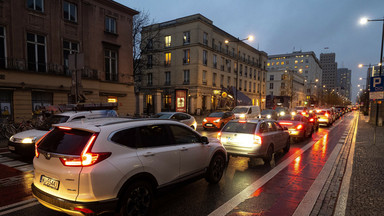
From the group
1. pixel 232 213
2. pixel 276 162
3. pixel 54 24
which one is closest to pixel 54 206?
pixel 232 213

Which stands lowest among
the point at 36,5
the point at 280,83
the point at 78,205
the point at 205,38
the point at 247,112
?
the point at 78,205

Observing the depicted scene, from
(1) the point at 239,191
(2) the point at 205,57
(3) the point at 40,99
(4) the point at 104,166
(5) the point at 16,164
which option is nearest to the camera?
(4) the point at 104,166

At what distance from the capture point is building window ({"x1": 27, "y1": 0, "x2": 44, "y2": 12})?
55.7 feet

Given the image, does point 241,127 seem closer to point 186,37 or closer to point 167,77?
point 186,37

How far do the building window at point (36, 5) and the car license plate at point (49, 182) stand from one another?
62.7ft

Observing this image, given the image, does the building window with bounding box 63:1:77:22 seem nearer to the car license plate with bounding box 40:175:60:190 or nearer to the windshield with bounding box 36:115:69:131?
the windshield with bounding box 36:115:69:131

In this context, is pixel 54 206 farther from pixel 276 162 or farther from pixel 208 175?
pixel 276 162

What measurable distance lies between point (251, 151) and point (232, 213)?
10.8ft

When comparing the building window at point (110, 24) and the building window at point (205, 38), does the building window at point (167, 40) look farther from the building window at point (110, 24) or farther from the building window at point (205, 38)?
the building window at point (110, 24)

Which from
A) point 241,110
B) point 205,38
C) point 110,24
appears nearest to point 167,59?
point 205,38

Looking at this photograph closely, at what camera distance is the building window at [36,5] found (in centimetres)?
1697

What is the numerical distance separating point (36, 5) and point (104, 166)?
2013cm

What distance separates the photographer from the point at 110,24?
23.2m

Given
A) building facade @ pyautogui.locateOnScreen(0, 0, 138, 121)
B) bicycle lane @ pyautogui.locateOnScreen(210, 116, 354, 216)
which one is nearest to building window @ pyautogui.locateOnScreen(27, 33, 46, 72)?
building facade @ pyautogui.locateOnScreen(0, 0, 138, 121)
